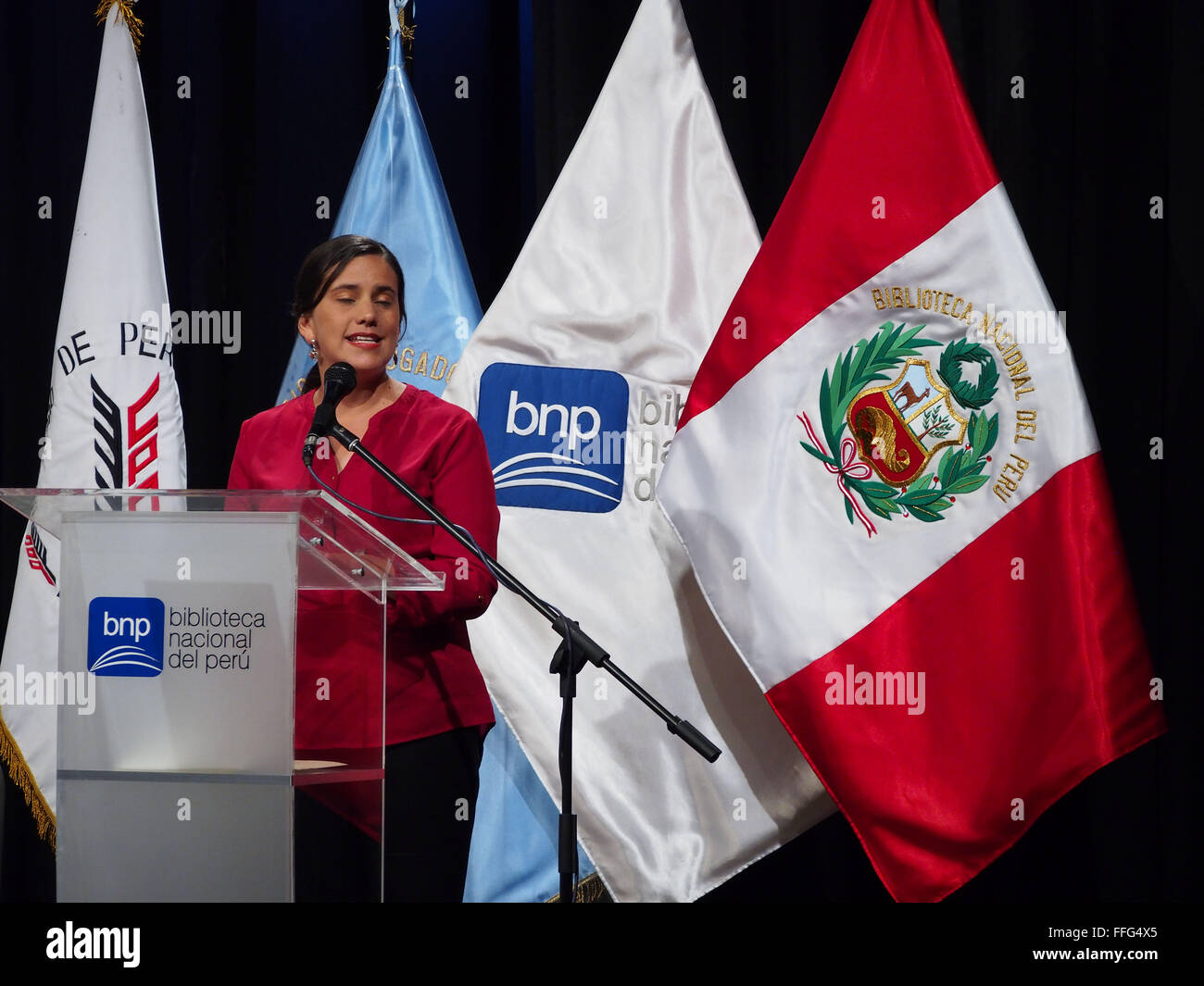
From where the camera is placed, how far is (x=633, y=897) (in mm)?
2738

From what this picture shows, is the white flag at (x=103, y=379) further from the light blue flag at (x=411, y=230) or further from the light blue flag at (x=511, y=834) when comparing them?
the light blue flag at (x=511, y=834)

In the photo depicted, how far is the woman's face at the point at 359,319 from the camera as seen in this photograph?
2.37 metres

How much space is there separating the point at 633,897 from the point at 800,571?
782 mm

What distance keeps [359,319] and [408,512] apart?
16.9 inches

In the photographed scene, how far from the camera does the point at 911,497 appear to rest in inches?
104

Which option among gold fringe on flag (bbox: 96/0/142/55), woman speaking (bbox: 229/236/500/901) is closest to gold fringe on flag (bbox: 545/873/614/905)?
woman speaking (bbox: 229/236/500/901)

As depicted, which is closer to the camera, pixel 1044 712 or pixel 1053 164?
pixel 1044 712

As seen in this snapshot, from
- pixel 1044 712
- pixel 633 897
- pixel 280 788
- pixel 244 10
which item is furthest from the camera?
pixel 244 10

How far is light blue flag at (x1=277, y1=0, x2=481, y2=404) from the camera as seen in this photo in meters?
2.97

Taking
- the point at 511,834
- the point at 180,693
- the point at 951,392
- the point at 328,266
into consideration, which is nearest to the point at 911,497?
the point at 951,392

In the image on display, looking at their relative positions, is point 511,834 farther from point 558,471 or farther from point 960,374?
point 960,374

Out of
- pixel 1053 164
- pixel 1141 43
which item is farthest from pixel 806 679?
pixel 1141 43

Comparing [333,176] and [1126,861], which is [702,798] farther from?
[333,176]

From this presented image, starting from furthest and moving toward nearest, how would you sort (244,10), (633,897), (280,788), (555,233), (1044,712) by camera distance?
1. (244,10)
2. (555,233)
3. (633,897)
4. (1044,712)
5. (280,788)
